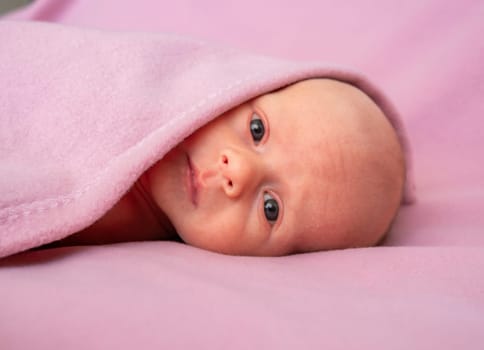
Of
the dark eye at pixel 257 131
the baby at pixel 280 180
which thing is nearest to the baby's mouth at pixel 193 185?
A: the baby at pixel 280 180

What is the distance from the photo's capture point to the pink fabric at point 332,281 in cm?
55

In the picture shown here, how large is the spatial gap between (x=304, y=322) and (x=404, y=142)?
637 mm

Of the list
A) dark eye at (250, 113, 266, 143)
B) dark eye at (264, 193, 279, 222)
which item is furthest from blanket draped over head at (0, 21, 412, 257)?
dark eye at (264, 193, 279, 222)

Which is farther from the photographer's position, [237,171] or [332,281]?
[237,171]

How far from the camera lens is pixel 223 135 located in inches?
35.9

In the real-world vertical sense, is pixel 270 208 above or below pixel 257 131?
below

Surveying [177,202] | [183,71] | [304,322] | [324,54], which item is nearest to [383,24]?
[324,54]

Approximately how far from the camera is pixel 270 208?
0.90 meters

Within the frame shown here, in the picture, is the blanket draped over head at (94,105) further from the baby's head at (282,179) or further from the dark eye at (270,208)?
the dark eye at (270,208)

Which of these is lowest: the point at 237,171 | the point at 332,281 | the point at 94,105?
the point at 332,281

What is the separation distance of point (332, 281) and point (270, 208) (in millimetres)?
210

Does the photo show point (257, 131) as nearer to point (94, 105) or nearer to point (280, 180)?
point (280, 180)

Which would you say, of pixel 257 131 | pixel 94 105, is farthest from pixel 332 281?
pixel 94 105

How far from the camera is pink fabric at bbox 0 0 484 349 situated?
549 millimetres
